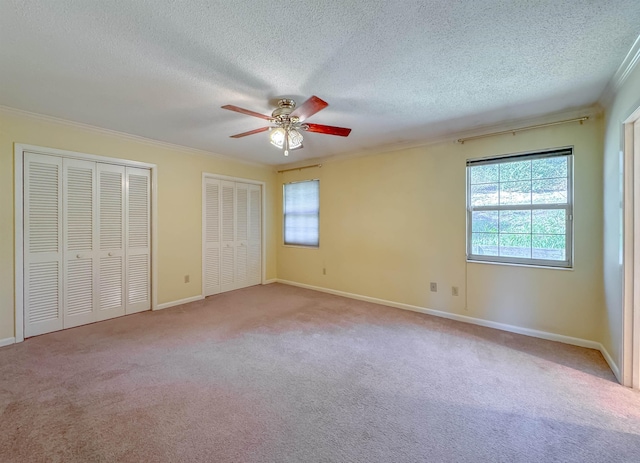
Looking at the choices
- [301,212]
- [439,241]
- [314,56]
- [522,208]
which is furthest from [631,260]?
[301,212]

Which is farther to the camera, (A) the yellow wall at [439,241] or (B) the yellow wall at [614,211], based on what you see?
(A) the yellow wall at [439,241]

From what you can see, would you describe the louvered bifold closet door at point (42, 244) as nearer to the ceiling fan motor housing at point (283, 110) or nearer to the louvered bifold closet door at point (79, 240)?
the louvered bifold closet door at point (79, 240)

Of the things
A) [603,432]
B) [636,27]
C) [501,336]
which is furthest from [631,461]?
[636,27]

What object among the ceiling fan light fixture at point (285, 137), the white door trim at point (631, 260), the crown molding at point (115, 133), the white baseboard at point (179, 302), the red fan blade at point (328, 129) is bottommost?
the white baseboard at point (179, 302)

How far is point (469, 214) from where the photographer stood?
338 cm

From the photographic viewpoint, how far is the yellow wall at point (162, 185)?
2.73 metres

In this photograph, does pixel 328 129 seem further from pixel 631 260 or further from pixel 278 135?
pixel 631 260

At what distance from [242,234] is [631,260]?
483cm

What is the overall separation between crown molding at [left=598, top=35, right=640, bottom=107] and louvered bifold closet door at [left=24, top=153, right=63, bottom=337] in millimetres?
5141

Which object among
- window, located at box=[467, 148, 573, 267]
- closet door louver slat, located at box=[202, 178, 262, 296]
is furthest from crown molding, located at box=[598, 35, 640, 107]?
closet door louver slat, located at box=[202, 178, 262, 296]

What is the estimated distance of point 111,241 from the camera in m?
3.48

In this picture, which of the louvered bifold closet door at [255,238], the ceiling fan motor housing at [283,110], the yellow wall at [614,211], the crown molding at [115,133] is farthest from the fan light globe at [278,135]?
the louvered bifold closet door at [255,238]

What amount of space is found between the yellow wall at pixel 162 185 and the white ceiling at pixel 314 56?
0.26m

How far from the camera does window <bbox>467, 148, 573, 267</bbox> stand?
285cm
